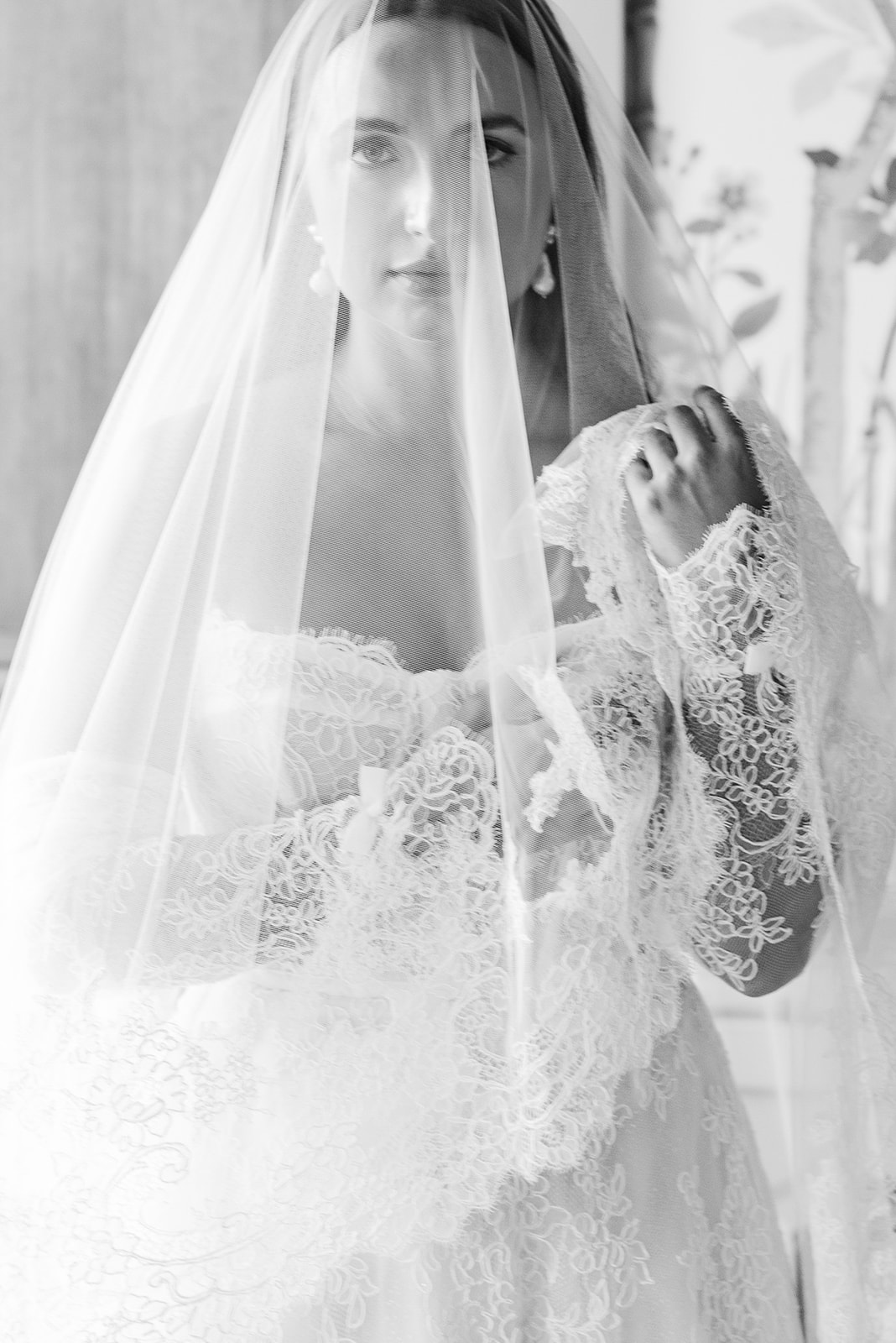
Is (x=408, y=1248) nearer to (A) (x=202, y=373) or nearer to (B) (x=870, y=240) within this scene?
(A) (x=202, y=373)

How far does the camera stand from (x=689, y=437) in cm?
69

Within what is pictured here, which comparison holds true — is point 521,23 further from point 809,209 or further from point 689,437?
point 809,209

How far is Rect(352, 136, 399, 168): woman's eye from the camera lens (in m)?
0.73

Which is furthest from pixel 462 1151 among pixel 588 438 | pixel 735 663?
pixel 588 438

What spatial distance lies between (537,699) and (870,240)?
3.57ft

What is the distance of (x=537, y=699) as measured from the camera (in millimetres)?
683

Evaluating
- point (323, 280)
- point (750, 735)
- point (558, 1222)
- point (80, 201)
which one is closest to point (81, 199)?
point (80, 201)

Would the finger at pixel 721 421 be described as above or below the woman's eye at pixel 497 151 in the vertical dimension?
below

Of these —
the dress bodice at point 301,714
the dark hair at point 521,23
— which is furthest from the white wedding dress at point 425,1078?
the dark hair at point 521,23

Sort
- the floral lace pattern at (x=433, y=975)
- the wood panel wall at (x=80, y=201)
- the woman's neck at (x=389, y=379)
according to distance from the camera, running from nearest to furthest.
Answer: the floral lace pattern at (x=433, y=975), the woman's neck at (x=389, y=379), the wood panel wall at (x=80, y=201)

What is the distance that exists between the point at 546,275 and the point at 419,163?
0.11 metres

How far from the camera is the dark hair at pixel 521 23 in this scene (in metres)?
0.73

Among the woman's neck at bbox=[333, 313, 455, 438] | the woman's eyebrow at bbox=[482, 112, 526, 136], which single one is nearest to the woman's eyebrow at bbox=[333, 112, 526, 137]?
the woman's eyebrow at bbox=[482, 112, 526, 136]
